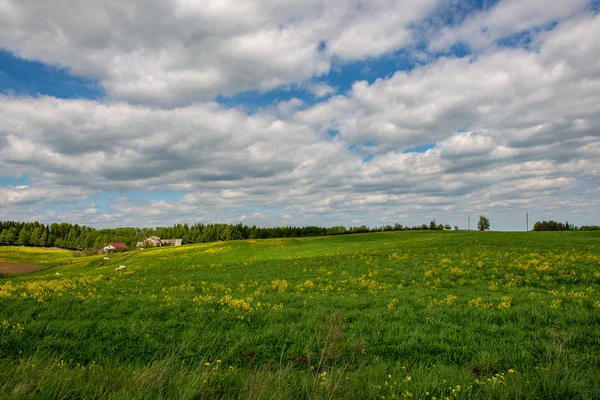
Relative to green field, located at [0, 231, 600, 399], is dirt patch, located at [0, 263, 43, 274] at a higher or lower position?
lower

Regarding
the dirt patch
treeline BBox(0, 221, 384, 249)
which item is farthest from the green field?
treeline BBox(0, 221, 384, 249)

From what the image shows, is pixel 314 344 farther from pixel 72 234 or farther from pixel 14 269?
pixel 72 234

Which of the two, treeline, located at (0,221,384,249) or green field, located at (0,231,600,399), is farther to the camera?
treeline, located at (0,221,384,249)

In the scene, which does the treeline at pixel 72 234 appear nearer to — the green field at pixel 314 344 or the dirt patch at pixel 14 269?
the dirt patch at pixel 14 269

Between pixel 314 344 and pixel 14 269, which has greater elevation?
pixel 314 344

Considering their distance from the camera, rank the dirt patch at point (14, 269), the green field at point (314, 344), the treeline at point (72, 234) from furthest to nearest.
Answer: the treeline at point (72, 234) → the dirt patch at point (14, 269) → the green field at point (314, 344)

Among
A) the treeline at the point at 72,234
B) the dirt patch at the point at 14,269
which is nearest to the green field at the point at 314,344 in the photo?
the dirt patch at the point at 14,269

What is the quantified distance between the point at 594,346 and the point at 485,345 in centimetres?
265

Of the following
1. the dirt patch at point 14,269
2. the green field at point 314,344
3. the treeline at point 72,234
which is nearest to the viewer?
A: the green field at point 314,344

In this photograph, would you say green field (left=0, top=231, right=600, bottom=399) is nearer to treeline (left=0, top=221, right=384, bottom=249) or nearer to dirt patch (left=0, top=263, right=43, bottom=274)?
dirt patch (left=0, top=263, right=43, bottom=274)

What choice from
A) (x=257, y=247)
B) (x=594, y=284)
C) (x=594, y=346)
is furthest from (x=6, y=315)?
(x=257, y=247)

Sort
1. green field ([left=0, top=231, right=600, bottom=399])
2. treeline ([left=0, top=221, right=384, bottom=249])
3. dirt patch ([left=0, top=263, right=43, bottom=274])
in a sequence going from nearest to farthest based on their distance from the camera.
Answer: green field ([left=0, top=231, right=600, bottom=399]) < dirt patch ([left=0, top=263, right=43, bottom=274]) < treeline ([left=0, top=221, right=384, bottom=249])

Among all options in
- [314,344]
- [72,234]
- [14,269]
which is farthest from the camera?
[72,234]

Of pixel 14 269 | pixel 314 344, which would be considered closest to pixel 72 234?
pixel 14 269
